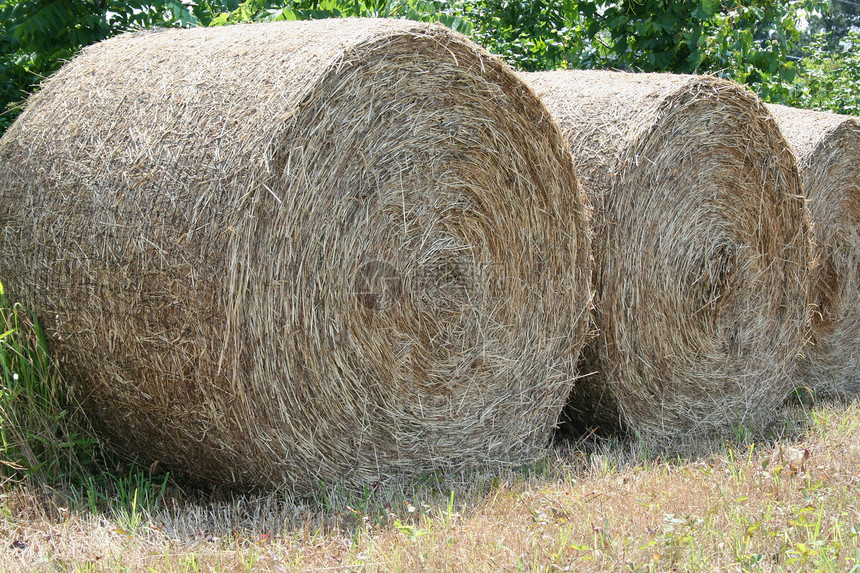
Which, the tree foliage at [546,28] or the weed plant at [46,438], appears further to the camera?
the tree foliage at [546,28]

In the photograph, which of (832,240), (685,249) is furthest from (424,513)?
(832,240)

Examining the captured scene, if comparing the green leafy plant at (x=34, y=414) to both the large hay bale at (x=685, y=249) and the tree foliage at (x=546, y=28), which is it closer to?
the tree foliage at (x=546, y=28)

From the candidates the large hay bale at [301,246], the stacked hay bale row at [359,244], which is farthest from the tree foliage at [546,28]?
the stacked hay bale row at [359,244]

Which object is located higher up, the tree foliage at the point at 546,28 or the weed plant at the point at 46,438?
the tree foliage at the point at 546,28

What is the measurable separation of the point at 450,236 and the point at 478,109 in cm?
56

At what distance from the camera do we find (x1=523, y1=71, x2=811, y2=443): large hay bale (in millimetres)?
4203

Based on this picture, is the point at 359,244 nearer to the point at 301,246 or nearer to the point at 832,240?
the point at 301,246

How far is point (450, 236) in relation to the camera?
3.67 meters

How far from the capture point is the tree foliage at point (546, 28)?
5527mm

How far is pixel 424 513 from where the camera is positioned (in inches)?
122

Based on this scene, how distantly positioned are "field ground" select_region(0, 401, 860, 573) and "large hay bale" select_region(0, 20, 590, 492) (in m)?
0.22

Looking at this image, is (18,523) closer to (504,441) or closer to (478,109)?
(504,441)

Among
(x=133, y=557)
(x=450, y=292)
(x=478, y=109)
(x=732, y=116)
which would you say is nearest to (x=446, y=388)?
(x=450, y=292)

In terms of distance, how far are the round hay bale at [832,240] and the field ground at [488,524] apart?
2.08m
